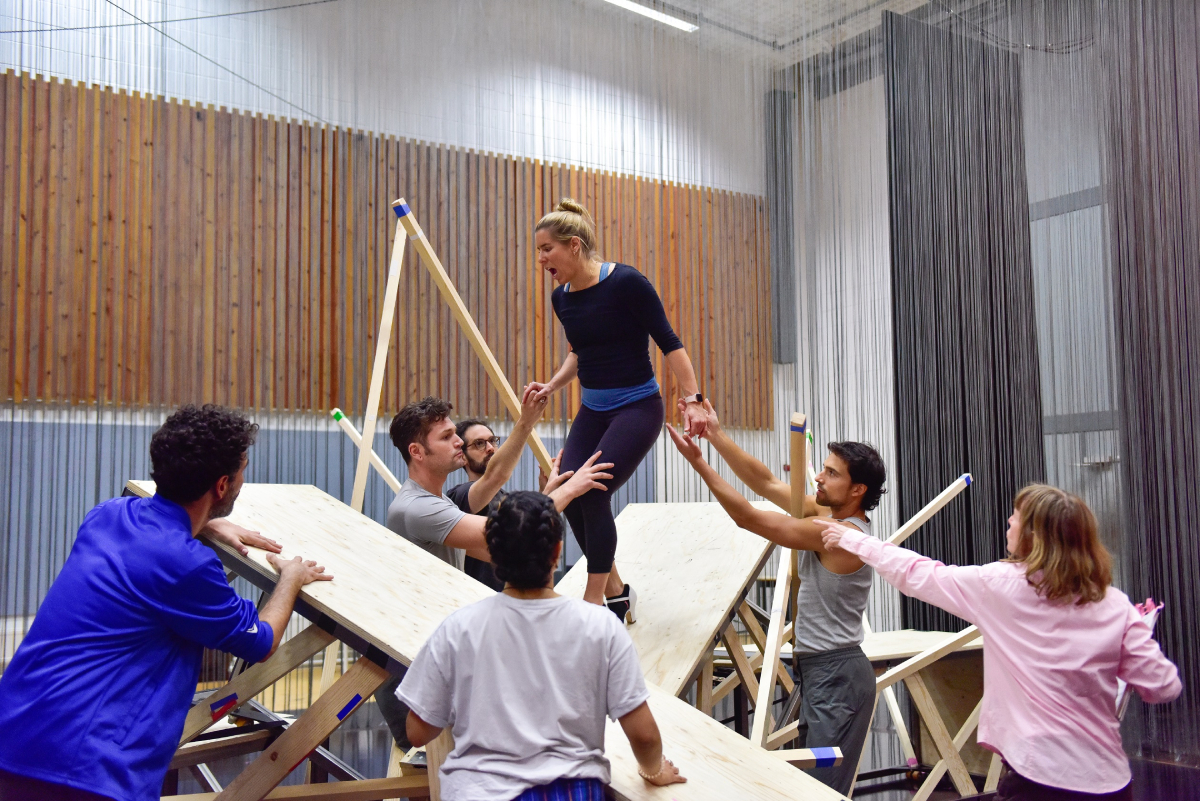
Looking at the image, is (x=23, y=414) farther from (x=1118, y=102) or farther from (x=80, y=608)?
(x=1118, y=102)

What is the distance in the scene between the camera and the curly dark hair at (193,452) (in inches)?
79.7

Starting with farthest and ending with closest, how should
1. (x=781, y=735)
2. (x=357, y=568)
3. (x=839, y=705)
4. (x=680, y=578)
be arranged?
(x=680, y=578)
(x=781, y=735)
(x=839, y=705)
(x=357, y=568)

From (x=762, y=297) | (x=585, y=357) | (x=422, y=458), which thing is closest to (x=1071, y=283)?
(x=762, y=297)

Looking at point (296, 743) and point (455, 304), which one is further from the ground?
point (455, 304)

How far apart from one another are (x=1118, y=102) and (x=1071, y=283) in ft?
2.96

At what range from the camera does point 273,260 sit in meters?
5.92

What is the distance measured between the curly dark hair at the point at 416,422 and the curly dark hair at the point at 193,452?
114 centimetres

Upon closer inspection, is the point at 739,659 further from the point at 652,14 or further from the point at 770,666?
the point at 652,14

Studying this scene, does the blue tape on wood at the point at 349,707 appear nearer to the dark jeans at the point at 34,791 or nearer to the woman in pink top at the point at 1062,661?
the dark jeans at the point at 34,791

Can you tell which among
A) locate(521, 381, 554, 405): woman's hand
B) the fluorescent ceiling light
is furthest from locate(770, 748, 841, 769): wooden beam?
the fluorescent ceiling light

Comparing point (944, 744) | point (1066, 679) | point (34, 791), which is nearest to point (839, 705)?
point (1066, 679)

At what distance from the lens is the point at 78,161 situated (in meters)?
5.59

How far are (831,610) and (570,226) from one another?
145 cm

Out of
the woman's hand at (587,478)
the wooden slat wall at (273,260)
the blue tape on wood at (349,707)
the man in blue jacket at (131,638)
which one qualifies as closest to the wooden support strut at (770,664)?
the woman's hand at (587,478)
